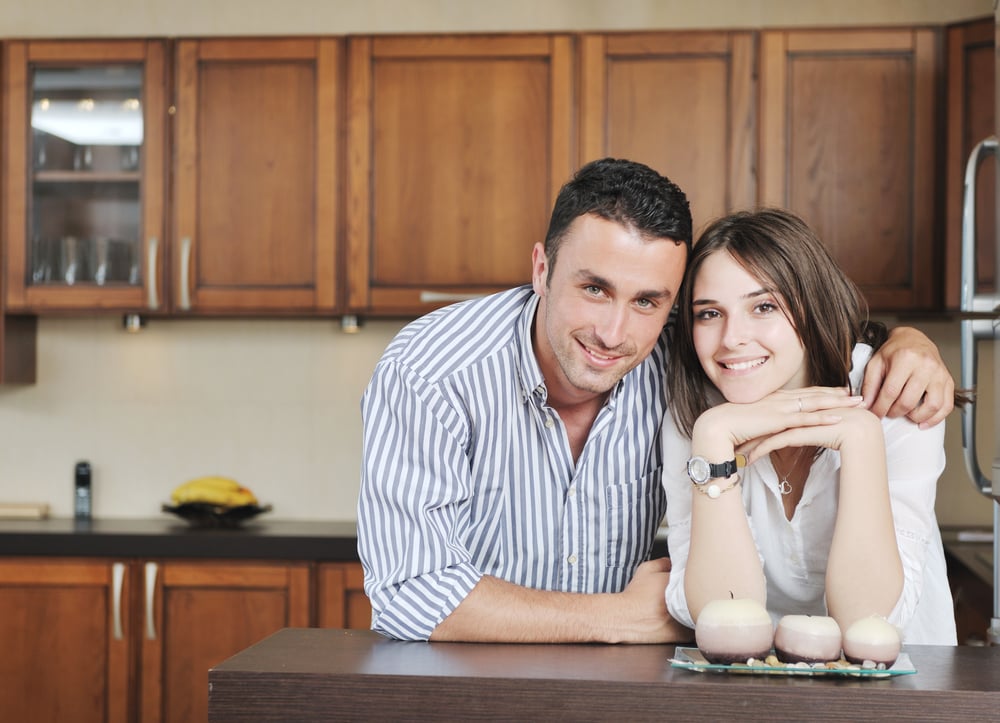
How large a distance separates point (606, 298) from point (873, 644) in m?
0.62

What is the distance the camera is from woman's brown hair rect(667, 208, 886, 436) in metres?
1.50

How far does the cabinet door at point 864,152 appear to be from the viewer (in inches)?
119

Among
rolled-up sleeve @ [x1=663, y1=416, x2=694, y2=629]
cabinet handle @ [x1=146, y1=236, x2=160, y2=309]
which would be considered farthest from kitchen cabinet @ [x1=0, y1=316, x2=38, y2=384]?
rolled-up sleeve @ [x1=663, y1=416, x2=694, y2=629]

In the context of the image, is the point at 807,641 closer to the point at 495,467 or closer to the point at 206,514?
the point at 495,467

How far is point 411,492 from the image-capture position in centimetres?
147

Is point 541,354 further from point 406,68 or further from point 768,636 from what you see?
point 406,68

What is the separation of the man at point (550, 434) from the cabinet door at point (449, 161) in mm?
1382

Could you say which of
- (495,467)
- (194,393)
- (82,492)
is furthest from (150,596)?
(495,467)

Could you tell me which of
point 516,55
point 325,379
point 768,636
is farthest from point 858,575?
point 325,379

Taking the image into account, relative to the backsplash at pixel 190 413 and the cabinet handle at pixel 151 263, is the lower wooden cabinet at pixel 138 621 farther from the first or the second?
the cabinet handle at pixel 151 263

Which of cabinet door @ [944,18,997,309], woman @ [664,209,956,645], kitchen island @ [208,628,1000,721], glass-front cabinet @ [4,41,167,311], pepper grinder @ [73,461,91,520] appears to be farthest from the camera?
pepper grinder @ [73,461,91,520]

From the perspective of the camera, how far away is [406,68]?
315cm

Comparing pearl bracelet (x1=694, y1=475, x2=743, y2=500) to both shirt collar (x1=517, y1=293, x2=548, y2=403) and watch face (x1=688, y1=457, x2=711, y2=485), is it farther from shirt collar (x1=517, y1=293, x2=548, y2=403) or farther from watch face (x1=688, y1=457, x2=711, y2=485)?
shirt collar (x1=517, y1=293, x2=548, y2=403)

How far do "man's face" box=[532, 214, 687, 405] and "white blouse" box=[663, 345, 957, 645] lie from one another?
178 millimetres
